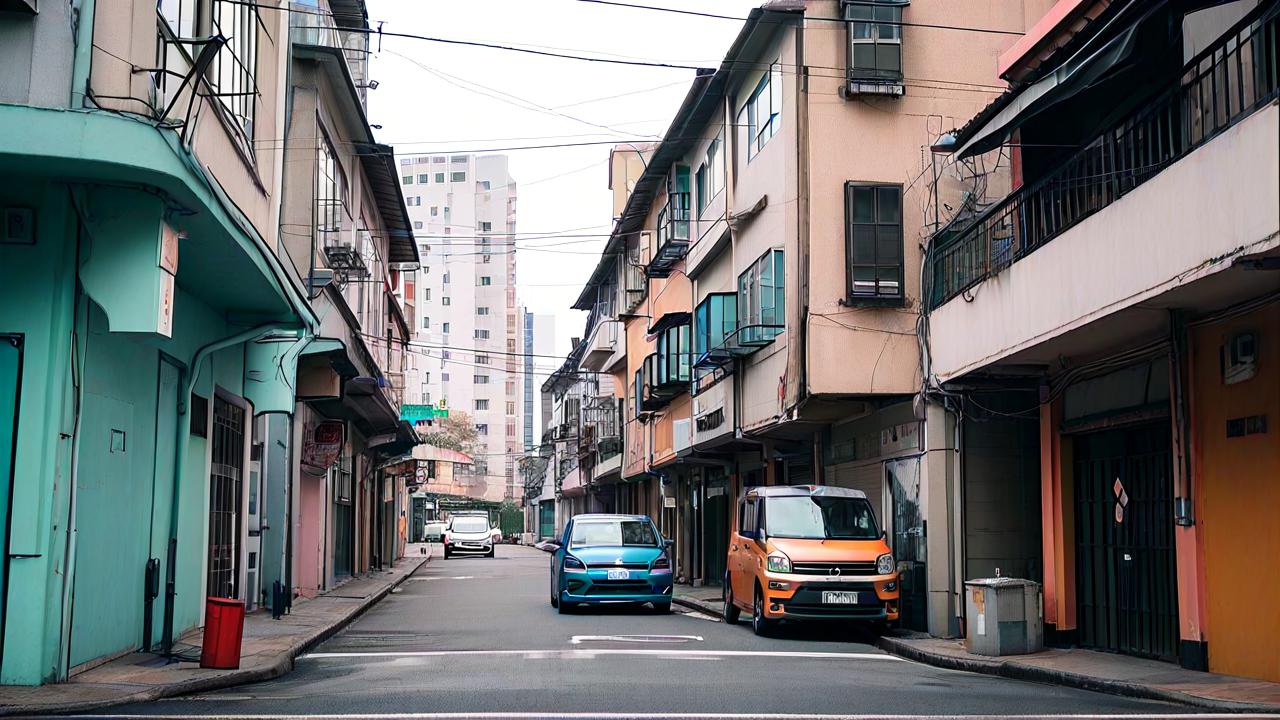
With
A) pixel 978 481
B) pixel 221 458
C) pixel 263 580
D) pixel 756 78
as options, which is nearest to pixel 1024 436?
pixel 978 481

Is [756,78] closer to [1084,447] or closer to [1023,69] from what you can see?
[1023,69]

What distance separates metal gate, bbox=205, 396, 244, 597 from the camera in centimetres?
1786

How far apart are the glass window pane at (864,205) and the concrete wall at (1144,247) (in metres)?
3.61

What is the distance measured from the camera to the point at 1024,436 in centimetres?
1917

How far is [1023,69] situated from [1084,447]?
491 cm

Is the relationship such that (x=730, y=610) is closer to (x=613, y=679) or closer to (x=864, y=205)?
(x=864, y=205)

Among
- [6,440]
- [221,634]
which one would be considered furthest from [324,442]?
[6,440]

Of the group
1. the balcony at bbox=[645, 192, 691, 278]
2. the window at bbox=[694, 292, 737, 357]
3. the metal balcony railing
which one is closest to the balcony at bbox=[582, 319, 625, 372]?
the balcony at bbox=[645, 192, 691, 278]

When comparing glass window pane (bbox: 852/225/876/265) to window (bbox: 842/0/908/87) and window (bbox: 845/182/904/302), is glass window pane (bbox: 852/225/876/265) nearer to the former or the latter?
window (bbox: 845/182/904/302)

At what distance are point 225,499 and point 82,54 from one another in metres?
9.54

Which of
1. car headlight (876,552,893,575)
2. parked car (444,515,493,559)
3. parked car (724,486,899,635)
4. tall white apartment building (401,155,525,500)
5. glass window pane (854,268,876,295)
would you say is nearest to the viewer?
parked car (724,486,899,635)

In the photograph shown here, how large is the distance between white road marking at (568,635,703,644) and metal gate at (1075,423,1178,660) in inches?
194

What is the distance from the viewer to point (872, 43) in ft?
68.2

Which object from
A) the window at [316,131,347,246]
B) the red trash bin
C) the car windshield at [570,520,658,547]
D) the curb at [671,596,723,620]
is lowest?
the curb at [671,596,723,620]
